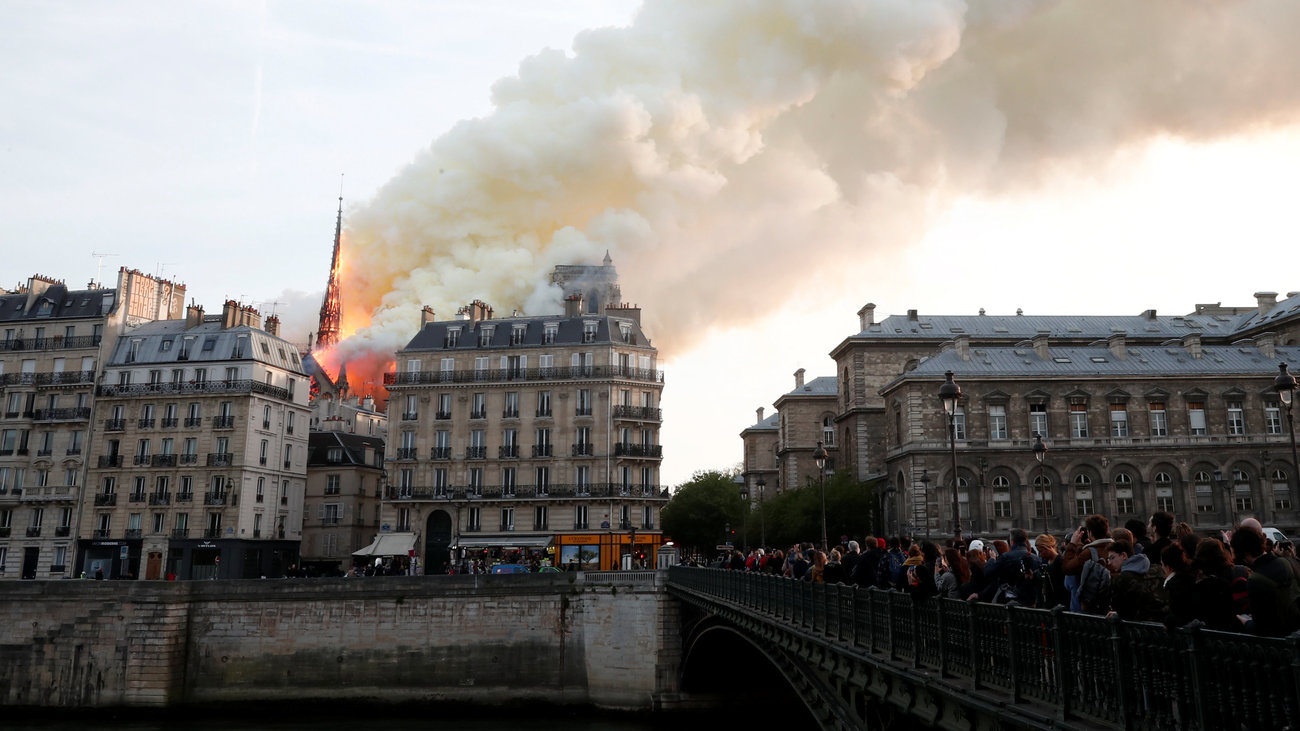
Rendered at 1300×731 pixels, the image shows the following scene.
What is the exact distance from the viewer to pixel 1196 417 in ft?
183

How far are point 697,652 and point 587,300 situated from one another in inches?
2363

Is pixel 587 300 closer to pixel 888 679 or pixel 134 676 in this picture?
pixel 134 676

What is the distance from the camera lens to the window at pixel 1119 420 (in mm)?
55388

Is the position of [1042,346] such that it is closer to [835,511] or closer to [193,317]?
[835,511]

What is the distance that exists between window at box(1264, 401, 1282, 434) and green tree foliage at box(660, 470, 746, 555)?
1338 inches

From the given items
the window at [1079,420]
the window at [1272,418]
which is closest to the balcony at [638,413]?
the window at [1079,420]

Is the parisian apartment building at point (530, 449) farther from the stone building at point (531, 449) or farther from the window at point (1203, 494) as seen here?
the window at point (1203, 494)

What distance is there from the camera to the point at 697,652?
120 ft

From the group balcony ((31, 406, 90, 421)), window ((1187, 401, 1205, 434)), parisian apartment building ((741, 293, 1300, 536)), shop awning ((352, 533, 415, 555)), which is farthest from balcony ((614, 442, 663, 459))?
balcony ((31, 406, 90, 421))

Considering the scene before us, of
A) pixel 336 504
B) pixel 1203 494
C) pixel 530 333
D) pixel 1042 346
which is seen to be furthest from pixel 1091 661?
pixel 336 504

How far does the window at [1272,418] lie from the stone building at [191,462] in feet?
186

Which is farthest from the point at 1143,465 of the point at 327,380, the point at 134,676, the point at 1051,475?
the point at 327,380

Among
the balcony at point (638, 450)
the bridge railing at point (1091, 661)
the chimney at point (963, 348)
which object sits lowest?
the bridge railing at point (1091, 661)

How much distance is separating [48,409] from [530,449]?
1097 inches
